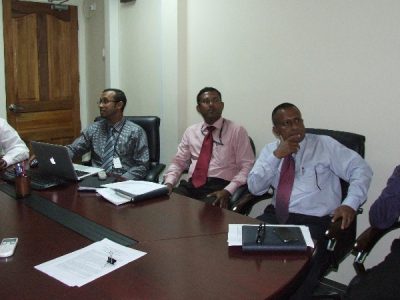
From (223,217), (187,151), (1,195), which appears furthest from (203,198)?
(1,195)

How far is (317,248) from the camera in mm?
1927

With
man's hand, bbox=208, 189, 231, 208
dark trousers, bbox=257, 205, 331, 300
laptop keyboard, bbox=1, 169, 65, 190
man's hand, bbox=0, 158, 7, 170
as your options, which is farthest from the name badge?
dark trousers, bbox=257, 205, 331, 300

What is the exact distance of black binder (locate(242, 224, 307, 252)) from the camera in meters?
1.49

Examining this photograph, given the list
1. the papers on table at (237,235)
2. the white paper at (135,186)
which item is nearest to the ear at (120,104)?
the white paper at (135,186)

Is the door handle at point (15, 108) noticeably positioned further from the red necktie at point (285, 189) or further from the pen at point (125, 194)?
the red necktie at point (285, 189)

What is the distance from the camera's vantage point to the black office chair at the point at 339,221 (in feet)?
6.46

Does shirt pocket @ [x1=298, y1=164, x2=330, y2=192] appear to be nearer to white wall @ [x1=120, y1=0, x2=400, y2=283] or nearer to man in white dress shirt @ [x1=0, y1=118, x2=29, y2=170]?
white wall @ [x1=120, y1=0, x2=400, y2=283]

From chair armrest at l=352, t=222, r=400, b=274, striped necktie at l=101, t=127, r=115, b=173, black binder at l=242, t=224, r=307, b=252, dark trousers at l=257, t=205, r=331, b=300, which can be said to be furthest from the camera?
striped necktie at l=101, t=127, r=115, b=173

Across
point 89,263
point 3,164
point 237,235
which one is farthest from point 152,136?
point 89,263

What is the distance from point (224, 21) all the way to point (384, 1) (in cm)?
124

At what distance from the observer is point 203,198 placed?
9.49ft

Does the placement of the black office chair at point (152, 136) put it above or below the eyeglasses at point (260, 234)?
above

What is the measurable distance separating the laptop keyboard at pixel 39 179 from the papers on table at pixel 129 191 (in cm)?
31

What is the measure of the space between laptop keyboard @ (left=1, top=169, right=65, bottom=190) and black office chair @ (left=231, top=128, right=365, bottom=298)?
0.99 metres
